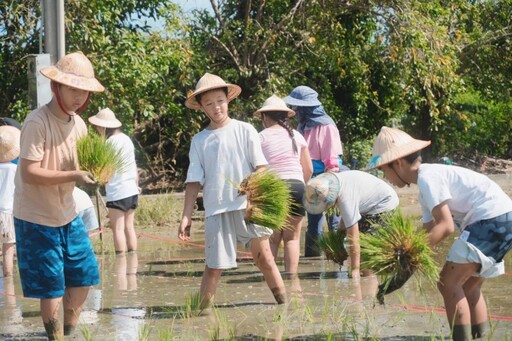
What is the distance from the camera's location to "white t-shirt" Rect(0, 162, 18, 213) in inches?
329

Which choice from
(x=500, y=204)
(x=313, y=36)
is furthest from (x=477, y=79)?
(x=500, y=204)

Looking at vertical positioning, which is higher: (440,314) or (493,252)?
(493,252)

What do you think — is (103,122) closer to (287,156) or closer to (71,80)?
(287,156)

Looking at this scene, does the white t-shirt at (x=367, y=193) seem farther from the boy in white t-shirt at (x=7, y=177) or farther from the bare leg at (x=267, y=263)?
the boy in white t-shirt at (x=7, y=177)

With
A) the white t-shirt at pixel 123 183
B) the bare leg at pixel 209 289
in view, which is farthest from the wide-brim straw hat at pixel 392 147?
the white t-shirt at pixel 123 183

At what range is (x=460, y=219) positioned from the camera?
5.35 metres

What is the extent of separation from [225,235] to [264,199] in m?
0.39

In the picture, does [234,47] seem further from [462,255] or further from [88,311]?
[462,255]

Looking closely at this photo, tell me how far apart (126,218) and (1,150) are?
2240 mm

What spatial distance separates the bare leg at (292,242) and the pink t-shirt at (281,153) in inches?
15.8

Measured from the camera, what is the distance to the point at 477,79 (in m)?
23.2

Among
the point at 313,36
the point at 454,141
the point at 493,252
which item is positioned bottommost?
the point at 454,141

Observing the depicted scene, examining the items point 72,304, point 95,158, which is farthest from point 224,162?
point 72,304

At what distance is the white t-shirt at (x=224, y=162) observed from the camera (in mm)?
6520
